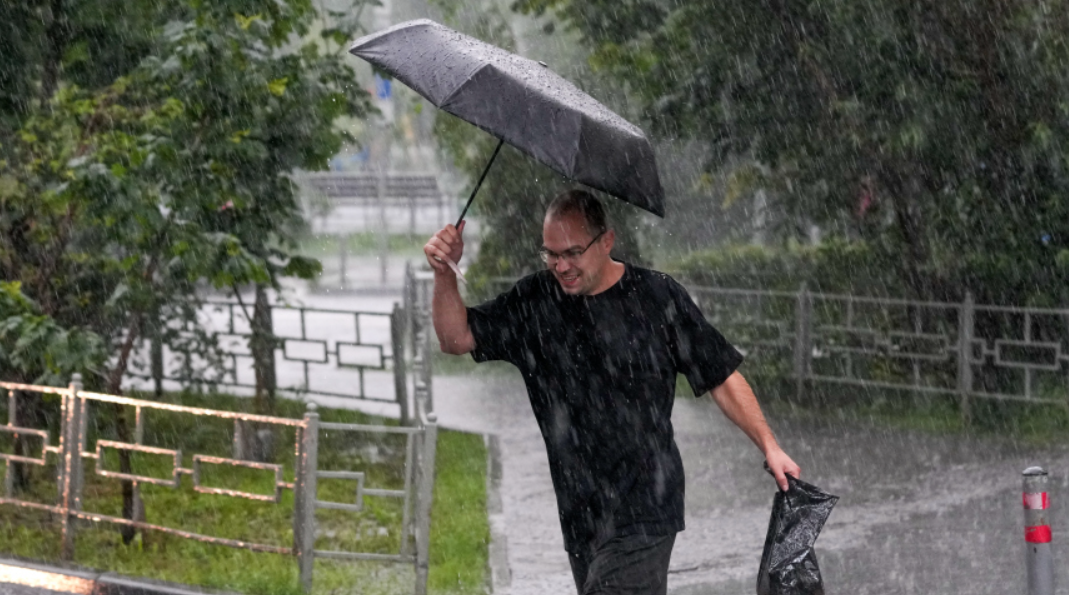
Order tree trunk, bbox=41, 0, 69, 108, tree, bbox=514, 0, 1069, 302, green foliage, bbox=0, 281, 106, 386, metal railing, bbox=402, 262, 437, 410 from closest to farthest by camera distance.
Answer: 1. green foliage, bbox=0, 281, 106, 386
2. tree trunk, bbox=41, 0, 69, 108
3. tree, bbox=514, 0, 1069, 302
4. metal railing, bbox=402, 262, 437, 410

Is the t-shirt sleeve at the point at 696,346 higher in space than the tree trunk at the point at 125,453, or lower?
higher

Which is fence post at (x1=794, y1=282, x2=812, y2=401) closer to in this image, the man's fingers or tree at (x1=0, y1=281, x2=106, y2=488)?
tree at (x1=0, y1=281, x2=106, y2=488)

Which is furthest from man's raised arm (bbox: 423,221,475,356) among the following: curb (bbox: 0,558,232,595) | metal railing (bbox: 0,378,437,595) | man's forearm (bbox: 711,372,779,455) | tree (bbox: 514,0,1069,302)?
tree (bbox: 514,0,1069,302)

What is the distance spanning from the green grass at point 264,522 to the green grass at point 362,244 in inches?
1348

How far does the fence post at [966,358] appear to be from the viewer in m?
12.5

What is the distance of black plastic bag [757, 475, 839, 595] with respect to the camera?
13.1 ft

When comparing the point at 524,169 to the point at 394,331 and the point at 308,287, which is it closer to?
the point at 394,331

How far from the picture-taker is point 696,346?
411cm

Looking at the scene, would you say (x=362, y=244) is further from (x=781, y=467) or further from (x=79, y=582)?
(x=781, y=467)

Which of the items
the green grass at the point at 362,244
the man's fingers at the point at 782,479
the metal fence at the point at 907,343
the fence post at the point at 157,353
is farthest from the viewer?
the green grass at the point at 362,244

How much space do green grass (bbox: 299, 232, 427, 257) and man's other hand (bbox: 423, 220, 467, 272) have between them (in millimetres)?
42592

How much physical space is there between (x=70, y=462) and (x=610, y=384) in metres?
4.65

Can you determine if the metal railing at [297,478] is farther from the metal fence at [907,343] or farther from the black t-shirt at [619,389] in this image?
the metal fence at [907,343]

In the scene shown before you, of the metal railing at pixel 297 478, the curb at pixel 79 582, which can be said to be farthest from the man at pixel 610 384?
the curb at pixel 79 582
